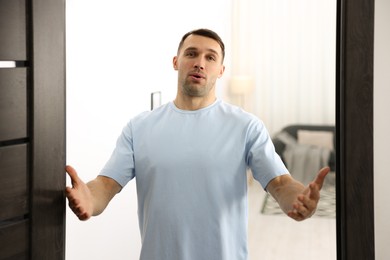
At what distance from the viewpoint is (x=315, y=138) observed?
4.55m

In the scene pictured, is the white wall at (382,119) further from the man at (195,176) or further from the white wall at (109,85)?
the white wall at (109,85)

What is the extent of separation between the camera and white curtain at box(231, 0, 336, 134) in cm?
480

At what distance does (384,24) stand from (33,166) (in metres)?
0.69

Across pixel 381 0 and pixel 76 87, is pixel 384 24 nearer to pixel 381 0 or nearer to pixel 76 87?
pixel 381 0

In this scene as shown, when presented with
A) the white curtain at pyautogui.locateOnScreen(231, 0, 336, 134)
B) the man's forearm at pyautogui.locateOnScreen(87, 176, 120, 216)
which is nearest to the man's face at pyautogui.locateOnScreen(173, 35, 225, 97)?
the man's forearm at pyautogui.locateOnScreen(87, 176, 120, 216)

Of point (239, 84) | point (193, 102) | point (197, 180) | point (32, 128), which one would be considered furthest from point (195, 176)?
point (239, 84)

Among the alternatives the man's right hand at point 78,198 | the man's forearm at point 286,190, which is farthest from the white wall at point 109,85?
the man's forearm at point 286,190

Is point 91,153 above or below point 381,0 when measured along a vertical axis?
below

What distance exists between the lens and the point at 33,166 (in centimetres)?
103

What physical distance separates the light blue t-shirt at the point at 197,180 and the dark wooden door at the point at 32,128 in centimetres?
22

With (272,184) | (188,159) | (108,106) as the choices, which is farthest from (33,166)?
(108,106)

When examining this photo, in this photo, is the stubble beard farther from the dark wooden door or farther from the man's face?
the dark wooden door

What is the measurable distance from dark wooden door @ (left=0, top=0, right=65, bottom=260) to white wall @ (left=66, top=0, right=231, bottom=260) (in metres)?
0.58

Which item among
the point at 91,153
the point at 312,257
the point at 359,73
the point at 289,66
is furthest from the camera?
the point at 289,66
